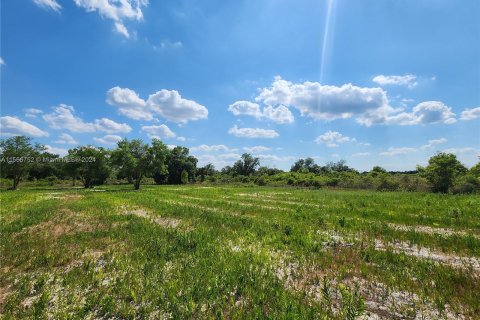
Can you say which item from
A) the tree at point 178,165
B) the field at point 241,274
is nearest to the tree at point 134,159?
the tree at point 178,165

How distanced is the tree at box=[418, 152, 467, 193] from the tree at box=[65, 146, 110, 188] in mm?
69041

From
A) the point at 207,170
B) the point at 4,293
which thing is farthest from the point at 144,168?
the point at 207,170

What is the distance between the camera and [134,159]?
185 ft

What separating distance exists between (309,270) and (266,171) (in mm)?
127596

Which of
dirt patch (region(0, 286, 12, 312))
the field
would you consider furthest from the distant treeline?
dirt patch (region(0, 286, 12, 312))

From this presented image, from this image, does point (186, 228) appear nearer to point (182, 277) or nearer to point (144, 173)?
point (182, 277)

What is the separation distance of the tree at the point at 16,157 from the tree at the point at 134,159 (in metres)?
21.9

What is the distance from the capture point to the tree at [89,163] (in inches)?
2506

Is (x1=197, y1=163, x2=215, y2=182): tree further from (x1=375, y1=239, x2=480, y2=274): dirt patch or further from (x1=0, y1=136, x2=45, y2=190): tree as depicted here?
(x1=375, y1=239, x2=480, y2=274): dirt patch

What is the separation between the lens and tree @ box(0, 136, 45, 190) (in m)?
58.9

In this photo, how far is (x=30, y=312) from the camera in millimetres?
5297

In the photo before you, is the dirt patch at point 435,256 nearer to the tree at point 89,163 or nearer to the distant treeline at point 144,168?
the distant treeline at point 144,168

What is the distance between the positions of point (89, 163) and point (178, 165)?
37034 millimetres

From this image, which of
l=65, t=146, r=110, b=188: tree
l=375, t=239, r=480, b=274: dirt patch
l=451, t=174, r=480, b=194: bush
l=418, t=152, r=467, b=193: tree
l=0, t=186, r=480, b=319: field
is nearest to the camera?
l=0, t=186, r=480, b=319: field
